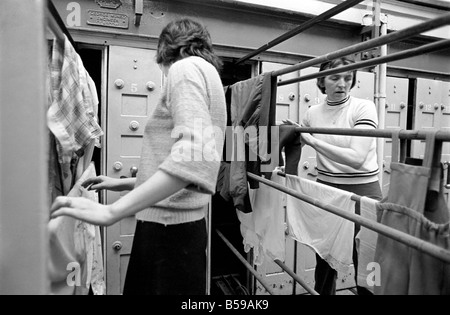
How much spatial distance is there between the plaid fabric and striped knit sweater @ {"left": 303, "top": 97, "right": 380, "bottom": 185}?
1.32 m

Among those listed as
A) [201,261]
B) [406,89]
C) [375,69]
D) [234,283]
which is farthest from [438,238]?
[406,89]

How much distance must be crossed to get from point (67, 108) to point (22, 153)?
0.48 m

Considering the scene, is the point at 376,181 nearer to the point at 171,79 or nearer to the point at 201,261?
the point at 201,261

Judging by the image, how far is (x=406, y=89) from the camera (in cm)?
295

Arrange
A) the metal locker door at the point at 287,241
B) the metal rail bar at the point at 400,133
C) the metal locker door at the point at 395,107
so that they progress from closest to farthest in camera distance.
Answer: the metal rail bar at the point at 400,133 < the metal locker door at the point at 287,241 < the metal locker door at the point at 395,107

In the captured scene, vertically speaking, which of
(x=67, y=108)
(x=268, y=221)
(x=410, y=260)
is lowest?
(x=268, y=221)

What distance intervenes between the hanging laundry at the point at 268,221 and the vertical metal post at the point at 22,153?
4.06 feet

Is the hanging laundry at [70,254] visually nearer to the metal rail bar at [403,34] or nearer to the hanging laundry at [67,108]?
the hanging laundry at [67,108]

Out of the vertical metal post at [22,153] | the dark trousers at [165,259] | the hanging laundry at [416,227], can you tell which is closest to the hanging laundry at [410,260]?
the hanging laundry at [416,227]

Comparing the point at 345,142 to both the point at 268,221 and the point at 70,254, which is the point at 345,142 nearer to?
the point at 268,221

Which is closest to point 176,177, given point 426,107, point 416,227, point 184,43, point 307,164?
point 184,43

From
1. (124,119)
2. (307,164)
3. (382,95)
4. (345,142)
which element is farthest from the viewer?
(382,95)

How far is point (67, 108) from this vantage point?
1.12 m

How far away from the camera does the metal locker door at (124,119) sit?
2.11 meters
